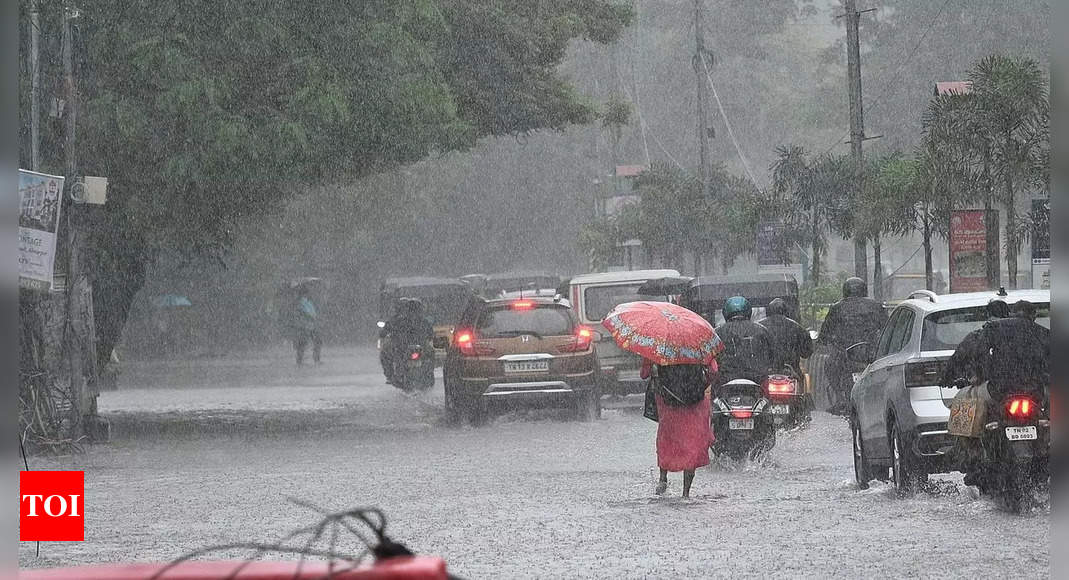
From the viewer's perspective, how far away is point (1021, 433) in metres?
11.5

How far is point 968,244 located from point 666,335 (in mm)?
9479

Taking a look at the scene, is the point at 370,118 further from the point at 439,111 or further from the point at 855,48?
the point at 855,48

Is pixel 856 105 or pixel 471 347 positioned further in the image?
pixel 856 105

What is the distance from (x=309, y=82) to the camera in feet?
68.4

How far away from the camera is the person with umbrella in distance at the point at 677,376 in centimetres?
1386

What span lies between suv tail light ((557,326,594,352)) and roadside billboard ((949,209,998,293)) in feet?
14.9

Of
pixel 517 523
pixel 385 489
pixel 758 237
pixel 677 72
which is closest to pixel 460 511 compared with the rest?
pixel 517 523

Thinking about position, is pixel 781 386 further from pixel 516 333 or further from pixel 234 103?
pixel 234 103

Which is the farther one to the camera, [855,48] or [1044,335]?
[855,48]

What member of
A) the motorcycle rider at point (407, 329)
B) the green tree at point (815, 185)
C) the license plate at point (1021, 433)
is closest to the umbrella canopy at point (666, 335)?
the license plate at point (1021, 433)

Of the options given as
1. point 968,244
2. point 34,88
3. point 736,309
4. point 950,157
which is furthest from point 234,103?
point 968,244

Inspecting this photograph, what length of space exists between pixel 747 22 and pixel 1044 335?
86.9 m

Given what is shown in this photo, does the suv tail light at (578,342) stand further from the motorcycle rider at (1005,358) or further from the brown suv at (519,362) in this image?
the motorcycle rider at (1005,358)

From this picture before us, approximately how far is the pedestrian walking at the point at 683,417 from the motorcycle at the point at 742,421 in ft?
5.32
